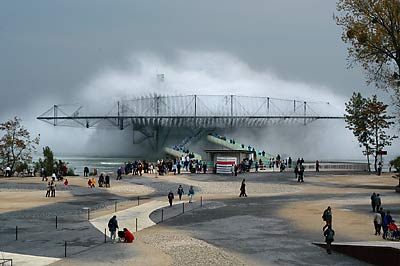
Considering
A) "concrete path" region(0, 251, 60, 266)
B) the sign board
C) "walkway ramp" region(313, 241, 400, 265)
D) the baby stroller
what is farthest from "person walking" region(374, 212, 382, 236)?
the sign board

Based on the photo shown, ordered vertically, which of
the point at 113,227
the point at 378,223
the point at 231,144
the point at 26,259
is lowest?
the point at 26,259

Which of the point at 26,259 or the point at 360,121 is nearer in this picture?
the point at 26,259

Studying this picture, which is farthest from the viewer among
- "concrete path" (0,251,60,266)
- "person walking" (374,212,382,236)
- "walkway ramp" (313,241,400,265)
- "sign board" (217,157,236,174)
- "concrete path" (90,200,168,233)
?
"sign board" (217,157,236,174)

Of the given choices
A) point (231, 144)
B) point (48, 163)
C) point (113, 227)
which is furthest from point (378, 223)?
point (231, 144)

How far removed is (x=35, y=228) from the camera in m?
27.2

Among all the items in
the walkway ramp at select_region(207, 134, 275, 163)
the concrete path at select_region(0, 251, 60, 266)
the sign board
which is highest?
the walkway ramp at select_region(207, 134, 275, 163)

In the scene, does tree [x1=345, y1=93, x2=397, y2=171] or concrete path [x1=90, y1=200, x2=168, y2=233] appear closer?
concrete path [x1=90, y1=200, x2=168, y2=233]

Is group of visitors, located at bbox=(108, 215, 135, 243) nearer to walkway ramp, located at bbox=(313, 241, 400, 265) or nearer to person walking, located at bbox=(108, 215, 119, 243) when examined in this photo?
person walking, located at bbox=(108, 215, 119, 243)

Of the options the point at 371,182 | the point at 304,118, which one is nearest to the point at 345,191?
the point at 371,182

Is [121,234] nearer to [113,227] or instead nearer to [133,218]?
[113,227]

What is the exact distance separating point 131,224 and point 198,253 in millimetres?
7738

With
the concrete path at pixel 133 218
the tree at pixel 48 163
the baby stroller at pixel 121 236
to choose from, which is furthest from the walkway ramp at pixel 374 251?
the tree at pixel 48 163

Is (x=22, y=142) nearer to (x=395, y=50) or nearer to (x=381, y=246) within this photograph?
(x=395, y=50)

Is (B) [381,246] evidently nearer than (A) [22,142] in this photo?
Yes
